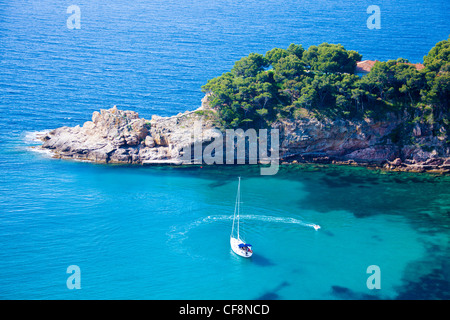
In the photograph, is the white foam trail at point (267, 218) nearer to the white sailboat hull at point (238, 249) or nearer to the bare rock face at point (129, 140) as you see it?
the white sailboat hull at point (238, 249)

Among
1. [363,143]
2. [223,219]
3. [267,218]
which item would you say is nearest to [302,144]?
[363,143]

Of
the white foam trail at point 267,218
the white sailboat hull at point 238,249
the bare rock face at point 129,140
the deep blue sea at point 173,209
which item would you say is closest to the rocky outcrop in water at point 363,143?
the deep blue sea at point 173,209

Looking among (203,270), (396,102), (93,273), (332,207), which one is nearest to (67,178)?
(93,273)

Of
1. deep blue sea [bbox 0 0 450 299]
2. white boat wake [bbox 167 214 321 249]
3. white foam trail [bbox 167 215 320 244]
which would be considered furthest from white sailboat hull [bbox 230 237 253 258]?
white foam trail [bbox 167 215 320 244]

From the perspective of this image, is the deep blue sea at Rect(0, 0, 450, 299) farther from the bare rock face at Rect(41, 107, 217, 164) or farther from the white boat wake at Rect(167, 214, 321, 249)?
the bare rock face at Rect(41, 107, 217, 164)

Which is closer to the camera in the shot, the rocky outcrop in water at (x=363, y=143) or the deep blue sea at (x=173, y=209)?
the deep blue sea at (x=173, y=209)
